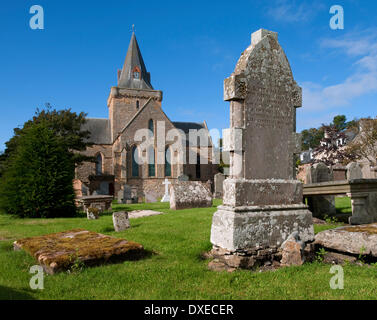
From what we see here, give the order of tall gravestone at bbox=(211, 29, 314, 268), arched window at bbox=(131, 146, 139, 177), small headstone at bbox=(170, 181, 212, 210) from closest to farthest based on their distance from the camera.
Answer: tall gravestone at bbox=(211, 29, 314, 268), small headstone at bbox=(170, 181, 212, 210), arched window at bbox=(131, 146, 139, 177)

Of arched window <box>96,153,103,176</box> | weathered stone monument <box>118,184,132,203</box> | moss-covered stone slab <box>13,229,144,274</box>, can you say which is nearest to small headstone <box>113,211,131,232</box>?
moss-covered stone slab <box>13,229,144,274</box>

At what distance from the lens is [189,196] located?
1280 cm

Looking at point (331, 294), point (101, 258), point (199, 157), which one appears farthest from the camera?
point (199, 157)

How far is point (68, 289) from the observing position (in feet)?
12.0

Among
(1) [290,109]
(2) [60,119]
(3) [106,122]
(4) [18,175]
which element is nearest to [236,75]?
(1) [290,109]

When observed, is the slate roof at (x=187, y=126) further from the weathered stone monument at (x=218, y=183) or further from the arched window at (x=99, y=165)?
the weathered stone monument at (x=218, y=183)

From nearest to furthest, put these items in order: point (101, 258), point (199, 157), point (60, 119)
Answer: point (101, 258) → point (60, 119) → point (199, 157)

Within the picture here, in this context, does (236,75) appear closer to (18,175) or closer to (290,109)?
(290,109)

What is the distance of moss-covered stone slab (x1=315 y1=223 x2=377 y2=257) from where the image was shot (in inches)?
177

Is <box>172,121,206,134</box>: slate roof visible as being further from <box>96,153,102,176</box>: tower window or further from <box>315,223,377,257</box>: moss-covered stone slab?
<box>315,223,377,257</box>: moss-covered stone slab

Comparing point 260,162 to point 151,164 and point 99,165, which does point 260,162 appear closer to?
point 151,164

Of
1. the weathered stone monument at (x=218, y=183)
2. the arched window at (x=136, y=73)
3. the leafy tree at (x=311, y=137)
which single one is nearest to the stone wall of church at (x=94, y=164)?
the arched window at (x=136, y=73)

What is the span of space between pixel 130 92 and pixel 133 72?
11.1 ft
